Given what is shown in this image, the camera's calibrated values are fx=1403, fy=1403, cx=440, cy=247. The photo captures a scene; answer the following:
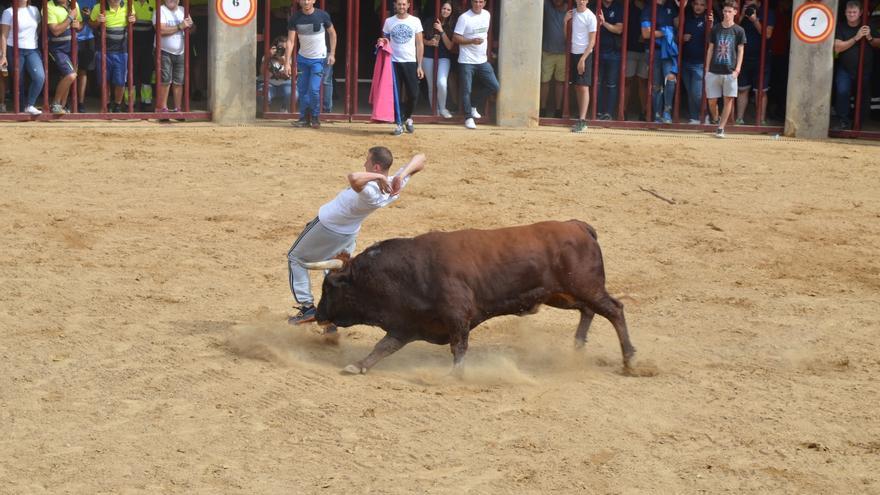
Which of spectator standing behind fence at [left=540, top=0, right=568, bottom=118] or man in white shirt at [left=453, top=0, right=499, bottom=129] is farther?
spectator standing behind fence at [left=540, top=0, right=568, bottom=118]

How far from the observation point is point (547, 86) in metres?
18.3

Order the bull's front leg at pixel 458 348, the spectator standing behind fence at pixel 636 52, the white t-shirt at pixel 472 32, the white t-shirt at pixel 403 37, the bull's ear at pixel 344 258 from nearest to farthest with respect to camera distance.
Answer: the bull's front leg at pixel 458 348
the bull's ear at pixel 344 258
the white t-shirt at pixel 403 37
the white t-shirt at pixel 472 32
the spectator standing behind fence at pixel 636 52

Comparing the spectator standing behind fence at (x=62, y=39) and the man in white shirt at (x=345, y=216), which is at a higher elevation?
the spectator standing behind fence at (x=62, y=39)

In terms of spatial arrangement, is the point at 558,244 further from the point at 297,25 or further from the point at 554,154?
the point at 297,25

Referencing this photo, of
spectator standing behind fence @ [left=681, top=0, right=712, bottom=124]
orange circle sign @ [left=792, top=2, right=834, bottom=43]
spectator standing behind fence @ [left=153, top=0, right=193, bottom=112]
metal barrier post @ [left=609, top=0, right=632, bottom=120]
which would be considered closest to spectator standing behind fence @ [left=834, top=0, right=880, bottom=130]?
orange circle sign @ [left=792, top=2, right=834, bottom=43]

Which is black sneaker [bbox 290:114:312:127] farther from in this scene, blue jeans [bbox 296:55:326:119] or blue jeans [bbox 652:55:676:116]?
blue jeans [bbox 652:55:676:116]

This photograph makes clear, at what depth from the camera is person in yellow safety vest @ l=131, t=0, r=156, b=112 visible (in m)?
16.8

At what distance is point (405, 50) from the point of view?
16.5 metres

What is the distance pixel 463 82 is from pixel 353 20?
1693mm

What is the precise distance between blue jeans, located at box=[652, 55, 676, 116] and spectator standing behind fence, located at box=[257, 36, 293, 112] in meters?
4.70

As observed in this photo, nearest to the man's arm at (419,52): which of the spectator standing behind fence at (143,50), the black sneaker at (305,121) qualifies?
the black sneaker at (305,121)

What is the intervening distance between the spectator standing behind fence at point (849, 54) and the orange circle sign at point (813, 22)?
0.22 metres

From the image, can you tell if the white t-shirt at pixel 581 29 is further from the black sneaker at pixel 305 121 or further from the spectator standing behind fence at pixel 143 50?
the spectator standing behind fence at pixel 143 50

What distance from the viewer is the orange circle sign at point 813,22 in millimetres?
17391
